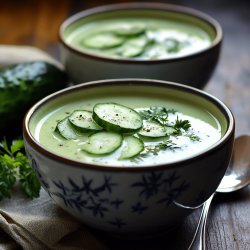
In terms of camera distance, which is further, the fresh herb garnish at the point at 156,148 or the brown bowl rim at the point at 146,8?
the brown bowl rim at the point at 146,8

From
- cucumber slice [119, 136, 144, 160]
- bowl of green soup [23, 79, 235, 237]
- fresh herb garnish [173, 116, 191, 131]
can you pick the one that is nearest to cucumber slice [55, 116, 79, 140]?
bowl of green soup [23, 79, 235, 237]

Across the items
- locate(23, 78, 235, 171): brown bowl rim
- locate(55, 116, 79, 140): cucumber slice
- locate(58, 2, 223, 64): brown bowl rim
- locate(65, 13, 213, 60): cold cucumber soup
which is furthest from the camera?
locate(65, 13, 213, 60): cold cucumber soup

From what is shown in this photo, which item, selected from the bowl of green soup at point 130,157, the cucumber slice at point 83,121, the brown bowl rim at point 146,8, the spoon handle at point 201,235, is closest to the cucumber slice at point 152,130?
the bowl of green soup at point 130,157

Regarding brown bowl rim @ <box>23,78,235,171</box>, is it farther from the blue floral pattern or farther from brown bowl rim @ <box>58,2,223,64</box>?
brown bowl rim @ <box>58,2,223,64</box>

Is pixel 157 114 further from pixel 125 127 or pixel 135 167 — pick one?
pixel 135 167

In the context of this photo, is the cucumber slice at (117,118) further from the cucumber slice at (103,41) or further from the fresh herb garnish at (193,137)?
the cucumber slice at (103,41)

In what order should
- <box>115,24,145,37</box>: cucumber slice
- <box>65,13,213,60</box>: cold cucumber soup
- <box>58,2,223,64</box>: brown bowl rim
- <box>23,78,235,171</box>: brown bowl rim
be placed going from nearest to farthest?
<box>23,78,235,171</box>: brown bowl rim, <box>58,2,223,64</box>: brown bowl rim, <box>65,13,213,60</box>: cold cucumber soup, <box>115,24,145,37</box>: cucumber slice

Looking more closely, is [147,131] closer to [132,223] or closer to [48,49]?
[132,223]

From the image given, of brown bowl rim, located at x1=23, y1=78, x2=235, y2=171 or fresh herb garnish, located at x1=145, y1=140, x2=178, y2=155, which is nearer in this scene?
brown bowl rim, located at x1=23, y1=78, x2=235, y2=171
